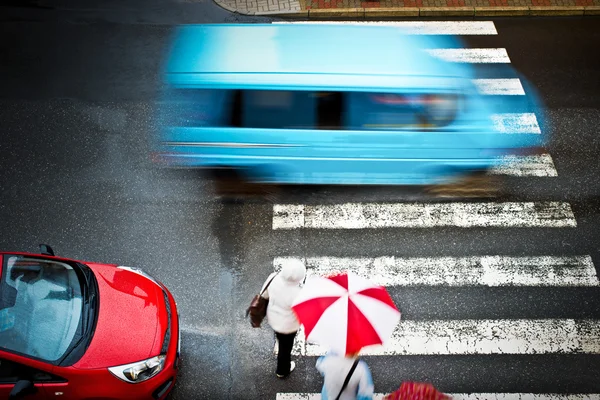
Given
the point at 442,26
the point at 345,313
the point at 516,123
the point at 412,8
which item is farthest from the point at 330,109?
the point at 412,8

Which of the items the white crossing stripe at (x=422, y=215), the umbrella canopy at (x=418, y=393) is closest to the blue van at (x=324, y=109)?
the white crossing stripe at (x=422, y=215)

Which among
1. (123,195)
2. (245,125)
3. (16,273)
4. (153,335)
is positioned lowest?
(153,335)

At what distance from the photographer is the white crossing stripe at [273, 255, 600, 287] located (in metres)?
8.73

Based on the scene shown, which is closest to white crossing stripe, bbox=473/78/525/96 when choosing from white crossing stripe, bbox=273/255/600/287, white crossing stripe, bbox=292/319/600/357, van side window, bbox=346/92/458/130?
van side window, bbox=346/92/458/130

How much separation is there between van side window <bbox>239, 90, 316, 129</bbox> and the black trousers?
3.03 m

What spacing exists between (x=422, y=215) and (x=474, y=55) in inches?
169

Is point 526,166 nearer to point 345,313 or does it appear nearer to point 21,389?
point 345,313

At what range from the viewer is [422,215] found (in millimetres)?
9562

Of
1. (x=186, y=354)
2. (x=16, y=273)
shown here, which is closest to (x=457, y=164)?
(x=186, y=354)

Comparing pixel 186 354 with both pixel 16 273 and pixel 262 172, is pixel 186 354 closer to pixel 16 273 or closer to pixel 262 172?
pixel 16 273

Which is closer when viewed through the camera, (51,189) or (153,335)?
(153,335)

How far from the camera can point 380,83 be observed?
345 inches

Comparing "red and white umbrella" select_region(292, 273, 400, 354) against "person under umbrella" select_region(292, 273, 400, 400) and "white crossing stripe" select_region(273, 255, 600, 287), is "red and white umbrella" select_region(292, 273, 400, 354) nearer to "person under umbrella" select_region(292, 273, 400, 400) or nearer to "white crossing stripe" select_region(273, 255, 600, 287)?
"person under umbrella" select_region(292, 273, 400, 400)

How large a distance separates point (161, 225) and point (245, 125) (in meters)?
1.91
